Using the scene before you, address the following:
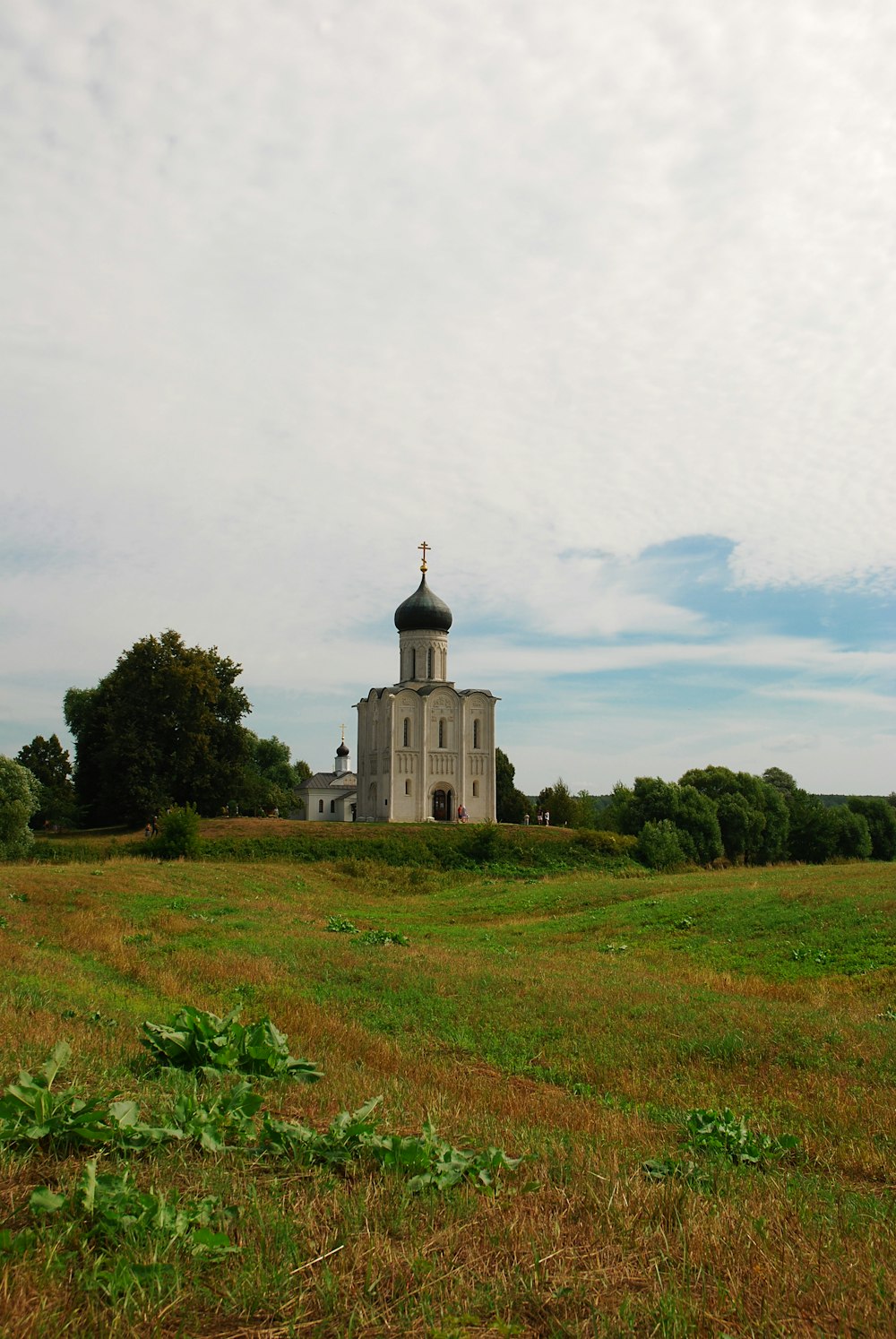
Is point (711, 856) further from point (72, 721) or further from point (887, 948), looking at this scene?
point (72, 721)

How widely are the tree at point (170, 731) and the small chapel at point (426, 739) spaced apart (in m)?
11.6

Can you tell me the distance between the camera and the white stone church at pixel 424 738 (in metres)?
65.2

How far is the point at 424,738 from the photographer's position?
65562mm

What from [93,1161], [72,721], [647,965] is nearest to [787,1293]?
[93,1161]

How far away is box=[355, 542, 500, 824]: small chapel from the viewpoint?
214 ft

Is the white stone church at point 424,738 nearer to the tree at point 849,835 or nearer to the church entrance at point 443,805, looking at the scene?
the church entrance at point 443,805

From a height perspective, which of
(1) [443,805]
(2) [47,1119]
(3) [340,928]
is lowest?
(3) [340,928]

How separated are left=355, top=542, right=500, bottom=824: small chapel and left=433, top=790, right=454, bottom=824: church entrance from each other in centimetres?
6

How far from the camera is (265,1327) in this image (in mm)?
3500

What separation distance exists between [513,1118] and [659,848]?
45898 millimetres

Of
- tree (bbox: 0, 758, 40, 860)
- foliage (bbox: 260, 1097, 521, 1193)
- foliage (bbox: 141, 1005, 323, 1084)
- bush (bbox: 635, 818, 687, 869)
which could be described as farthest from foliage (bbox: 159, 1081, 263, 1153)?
bush (bbox: 635, 818, 687, 869)

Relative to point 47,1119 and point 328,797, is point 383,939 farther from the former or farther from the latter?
point 328,797

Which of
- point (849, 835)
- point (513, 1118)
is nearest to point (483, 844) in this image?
point (849, 835)

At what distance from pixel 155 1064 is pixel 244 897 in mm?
22763
